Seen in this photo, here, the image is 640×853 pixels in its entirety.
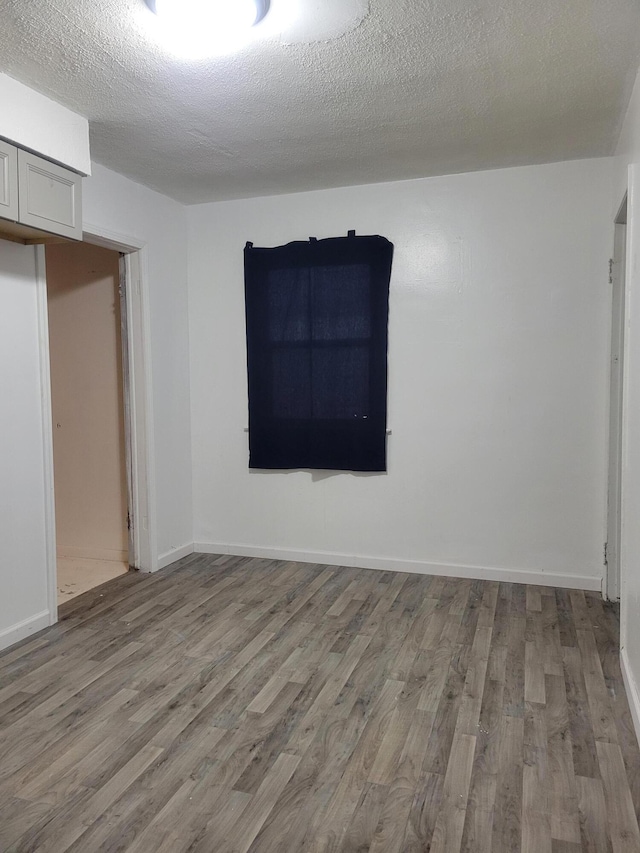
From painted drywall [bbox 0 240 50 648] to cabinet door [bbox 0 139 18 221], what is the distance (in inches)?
16.2

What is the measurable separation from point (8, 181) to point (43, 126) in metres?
0.36

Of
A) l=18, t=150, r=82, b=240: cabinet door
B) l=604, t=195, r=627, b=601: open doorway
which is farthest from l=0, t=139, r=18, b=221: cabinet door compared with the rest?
l=604, t=195, r=627, b=601: open doorway

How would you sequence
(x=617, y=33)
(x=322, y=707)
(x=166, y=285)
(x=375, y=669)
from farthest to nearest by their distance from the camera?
(x=166, y=285) → (x=375, y=669) → (x=322, y=707) → (x=617, y=33)

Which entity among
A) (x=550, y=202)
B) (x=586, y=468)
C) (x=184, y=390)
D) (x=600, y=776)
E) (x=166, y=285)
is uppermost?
(x=550, y=202)

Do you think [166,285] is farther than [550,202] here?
Yes

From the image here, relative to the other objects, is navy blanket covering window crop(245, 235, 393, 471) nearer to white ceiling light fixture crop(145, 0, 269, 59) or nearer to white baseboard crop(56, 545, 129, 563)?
white baseboard crop(56, 545, 129, 563)

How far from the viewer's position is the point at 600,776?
6.81 ft

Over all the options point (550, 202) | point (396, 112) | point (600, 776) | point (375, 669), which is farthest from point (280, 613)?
point (550, 202)

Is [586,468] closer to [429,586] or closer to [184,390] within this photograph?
[429,586]

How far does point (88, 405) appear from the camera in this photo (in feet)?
15.4

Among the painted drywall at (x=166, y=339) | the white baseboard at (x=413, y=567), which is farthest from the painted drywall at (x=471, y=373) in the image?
the painted drywall at (x=166, y=339)

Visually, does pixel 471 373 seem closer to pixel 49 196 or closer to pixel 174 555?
pixel 174 555

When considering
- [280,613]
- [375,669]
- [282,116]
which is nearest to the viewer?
[375,669]

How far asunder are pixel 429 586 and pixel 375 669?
121 cm
